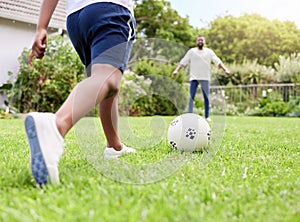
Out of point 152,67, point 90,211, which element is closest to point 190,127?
point 152,67

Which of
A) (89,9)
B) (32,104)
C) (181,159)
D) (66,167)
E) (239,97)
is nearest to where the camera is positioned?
(89,9)

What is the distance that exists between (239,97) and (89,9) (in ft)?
38.5

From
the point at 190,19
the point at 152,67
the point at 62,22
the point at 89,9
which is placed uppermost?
the point at 190,19

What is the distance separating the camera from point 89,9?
1769 millimetres

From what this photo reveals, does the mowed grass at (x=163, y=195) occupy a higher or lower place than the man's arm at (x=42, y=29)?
lower

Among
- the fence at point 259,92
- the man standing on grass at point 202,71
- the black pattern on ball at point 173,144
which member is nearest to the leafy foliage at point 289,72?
the fence at point 259,92

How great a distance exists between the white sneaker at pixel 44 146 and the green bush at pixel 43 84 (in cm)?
692

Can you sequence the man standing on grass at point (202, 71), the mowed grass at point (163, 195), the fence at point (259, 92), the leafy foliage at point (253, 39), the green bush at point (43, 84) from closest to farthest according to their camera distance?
the mowed grass at point (163, 195) → the man standing on grass at point (202, 71) → the green bush at point (43, 84) → the fence at point (259, 92) → the leafy foliage at point (253, 39)

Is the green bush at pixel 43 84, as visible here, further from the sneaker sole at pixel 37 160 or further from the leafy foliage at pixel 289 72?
the leafy foliage at pixel 289 72

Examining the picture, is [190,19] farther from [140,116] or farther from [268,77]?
[140,116]

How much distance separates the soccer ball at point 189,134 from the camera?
271cm

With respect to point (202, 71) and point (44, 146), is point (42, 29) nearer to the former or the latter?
point (44, 146)

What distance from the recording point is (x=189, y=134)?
2.73 m

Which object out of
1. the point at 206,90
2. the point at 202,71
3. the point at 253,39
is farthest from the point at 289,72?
the point at 253,39
